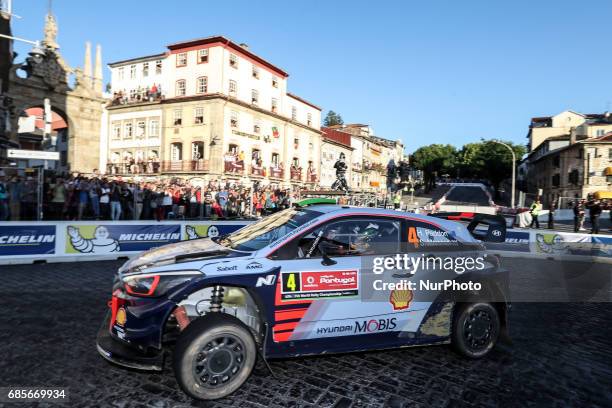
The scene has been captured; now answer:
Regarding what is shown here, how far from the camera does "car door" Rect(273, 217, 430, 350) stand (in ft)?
13.8

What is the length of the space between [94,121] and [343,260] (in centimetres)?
3455

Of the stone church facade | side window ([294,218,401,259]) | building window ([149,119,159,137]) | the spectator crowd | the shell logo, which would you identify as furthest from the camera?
building window ([149,119,159,137])

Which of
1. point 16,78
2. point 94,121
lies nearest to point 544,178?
point 94,121

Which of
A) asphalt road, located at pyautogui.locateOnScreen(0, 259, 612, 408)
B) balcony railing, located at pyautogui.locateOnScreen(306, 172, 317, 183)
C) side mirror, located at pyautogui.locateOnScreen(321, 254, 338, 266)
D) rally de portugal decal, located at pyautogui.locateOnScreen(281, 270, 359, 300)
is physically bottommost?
asphalt road, located at pyautogui.locateOnScreen(0, 259, 612, 408)

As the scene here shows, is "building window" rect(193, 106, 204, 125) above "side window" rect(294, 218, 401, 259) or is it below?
above

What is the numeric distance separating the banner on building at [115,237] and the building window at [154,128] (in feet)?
103

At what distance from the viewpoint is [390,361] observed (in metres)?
4.99

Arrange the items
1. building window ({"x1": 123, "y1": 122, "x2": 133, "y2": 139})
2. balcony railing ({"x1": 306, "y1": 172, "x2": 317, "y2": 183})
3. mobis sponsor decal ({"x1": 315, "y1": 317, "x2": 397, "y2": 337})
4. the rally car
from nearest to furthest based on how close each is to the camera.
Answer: the rally car
mobis sponsor decal ({"x1": 315, "y1": 317, "x2": 397, "y2": 337})
building window ({"x1": 123, "y1": 122, "x2": 133, "y2": 139})
balcony railing ({"x1": 306, "y1": 172, "x2": 317, "y2": 183})

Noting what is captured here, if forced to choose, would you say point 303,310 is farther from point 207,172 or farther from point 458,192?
point 458,192

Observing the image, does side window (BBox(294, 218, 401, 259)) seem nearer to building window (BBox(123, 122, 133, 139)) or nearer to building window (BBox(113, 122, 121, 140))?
building window (BBox(123, 122, 133, 139))

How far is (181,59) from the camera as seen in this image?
4097cm

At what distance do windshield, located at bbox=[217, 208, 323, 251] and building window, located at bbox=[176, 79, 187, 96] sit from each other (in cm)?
3851

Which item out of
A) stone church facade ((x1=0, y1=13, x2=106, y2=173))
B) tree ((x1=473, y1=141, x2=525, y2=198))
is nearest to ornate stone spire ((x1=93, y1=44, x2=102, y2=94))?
stone church facade ((x1=0, y1=13, x2=106, y2=173))

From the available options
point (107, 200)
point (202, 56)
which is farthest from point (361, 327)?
point (202, 56)
